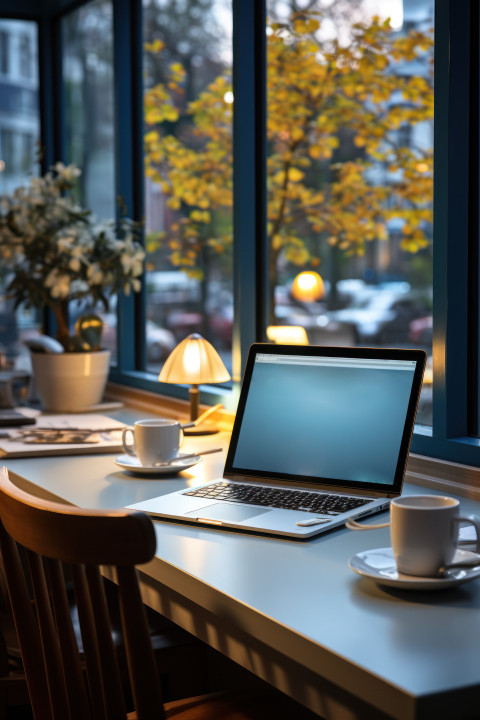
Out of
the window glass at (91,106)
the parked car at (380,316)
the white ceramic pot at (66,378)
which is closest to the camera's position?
the white ceramic pot at (66,378)

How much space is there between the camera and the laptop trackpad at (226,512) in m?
1.40

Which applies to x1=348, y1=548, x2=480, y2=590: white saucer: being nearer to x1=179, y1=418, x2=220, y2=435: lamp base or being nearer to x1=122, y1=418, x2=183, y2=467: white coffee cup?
x1=122, y1=418, x2=183, y2=467: white coffee cup

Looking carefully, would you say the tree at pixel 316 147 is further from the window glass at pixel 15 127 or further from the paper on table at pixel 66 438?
the paper on table at pixel 66 438

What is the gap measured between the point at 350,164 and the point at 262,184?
11.3 ft

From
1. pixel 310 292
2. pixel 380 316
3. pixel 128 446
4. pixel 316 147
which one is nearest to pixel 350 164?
pixel 316 147

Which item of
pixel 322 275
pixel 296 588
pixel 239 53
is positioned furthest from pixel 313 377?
pixel 322 275

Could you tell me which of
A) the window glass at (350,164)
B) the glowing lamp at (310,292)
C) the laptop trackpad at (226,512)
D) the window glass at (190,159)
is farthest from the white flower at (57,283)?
the glowing lamp at (310,292)

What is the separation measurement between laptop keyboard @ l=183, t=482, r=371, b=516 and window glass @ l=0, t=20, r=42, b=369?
2.05 meters

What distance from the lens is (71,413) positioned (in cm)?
264

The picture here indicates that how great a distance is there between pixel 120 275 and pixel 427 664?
2029mm

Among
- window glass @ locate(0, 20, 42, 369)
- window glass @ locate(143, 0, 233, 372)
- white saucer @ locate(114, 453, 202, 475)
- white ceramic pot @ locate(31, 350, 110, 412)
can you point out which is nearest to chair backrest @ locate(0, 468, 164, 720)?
white saucer @ locate(114, 453, 202, 475)

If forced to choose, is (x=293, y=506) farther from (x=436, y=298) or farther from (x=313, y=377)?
(x=436, y=298)

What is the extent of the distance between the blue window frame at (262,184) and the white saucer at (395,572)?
1.65ft

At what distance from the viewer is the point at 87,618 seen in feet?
3.42
